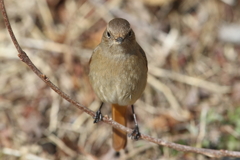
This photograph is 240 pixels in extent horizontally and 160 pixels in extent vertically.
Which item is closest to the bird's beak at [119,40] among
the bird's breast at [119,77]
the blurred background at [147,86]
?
the bird's breast at [119,77]

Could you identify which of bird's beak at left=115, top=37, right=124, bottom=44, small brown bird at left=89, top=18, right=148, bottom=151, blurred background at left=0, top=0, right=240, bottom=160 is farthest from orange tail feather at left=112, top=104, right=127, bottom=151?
bird's beak at left=115, top=37, right=124, bottom=44

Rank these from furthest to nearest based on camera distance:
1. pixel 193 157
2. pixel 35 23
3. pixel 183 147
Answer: pixel 35 23 < pixel 193 157 < pixel 183 147

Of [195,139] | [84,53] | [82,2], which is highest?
[82,2]

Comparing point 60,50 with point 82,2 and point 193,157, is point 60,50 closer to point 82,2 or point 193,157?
point 82,2

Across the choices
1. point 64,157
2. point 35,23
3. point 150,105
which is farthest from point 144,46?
point 64,157

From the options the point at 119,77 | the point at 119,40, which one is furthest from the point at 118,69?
the point at 119,40

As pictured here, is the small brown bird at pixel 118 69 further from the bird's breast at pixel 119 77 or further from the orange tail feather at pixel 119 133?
the orange tail feather at pixel 119 133

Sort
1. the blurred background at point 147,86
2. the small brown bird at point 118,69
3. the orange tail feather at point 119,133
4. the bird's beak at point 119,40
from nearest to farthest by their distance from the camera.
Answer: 1. the bird's beak at point 119,40
2. the small brown bird at point 118,69
3. the orange tail feather at point 119,133
4. the blurred background at point 147,86

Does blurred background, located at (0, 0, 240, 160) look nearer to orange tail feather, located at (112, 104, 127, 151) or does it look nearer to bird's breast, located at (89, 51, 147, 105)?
orange tail feather, located at (112, 104, 127, 151)

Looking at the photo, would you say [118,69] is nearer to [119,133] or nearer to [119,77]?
[119,77]
